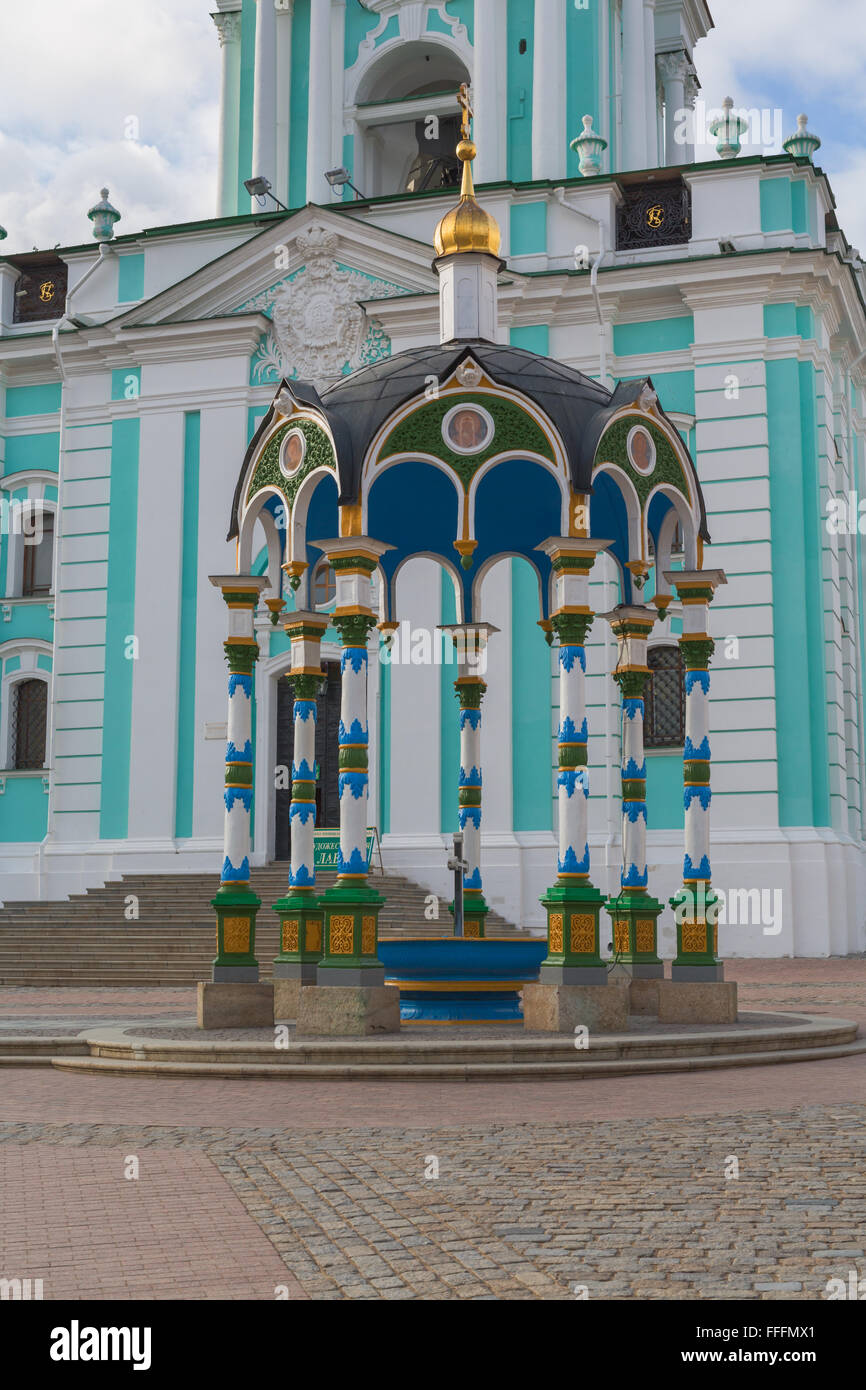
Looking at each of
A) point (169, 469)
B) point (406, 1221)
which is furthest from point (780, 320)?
point (406, 1221)

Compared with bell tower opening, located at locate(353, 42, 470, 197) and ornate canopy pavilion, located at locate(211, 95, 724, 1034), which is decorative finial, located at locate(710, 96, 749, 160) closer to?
bell tower opening, located at locate(353, 42, 470, 197)

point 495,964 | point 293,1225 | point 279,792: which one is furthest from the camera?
point 279,792

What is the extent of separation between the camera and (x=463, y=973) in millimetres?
13219

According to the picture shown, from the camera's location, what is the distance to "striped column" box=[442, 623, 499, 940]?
1650 cm

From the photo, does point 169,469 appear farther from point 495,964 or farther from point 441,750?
point 495,964

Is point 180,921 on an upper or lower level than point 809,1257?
upper

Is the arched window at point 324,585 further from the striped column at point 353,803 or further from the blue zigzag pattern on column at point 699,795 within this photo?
the striped column at point 353,803

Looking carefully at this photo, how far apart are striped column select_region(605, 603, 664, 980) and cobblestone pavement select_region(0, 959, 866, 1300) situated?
407 cm

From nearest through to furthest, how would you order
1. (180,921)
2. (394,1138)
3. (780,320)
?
(394,1138), (180,921), (780,320)

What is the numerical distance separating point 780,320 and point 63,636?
13137 mm

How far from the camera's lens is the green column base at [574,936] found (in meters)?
12.2

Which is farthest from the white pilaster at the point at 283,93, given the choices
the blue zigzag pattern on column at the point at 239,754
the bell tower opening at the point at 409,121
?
the blue zigzag pattern on column at the point at 239,754

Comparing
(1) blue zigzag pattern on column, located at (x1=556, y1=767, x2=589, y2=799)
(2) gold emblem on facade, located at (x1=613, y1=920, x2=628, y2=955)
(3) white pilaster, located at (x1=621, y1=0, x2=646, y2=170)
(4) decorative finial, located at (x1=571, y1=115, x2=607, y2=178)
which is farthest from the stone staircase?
(3) white pilaster, located at (x1=621, y1=0, x2=646, y2=170)

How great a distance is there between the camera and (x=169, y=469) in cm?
2762
